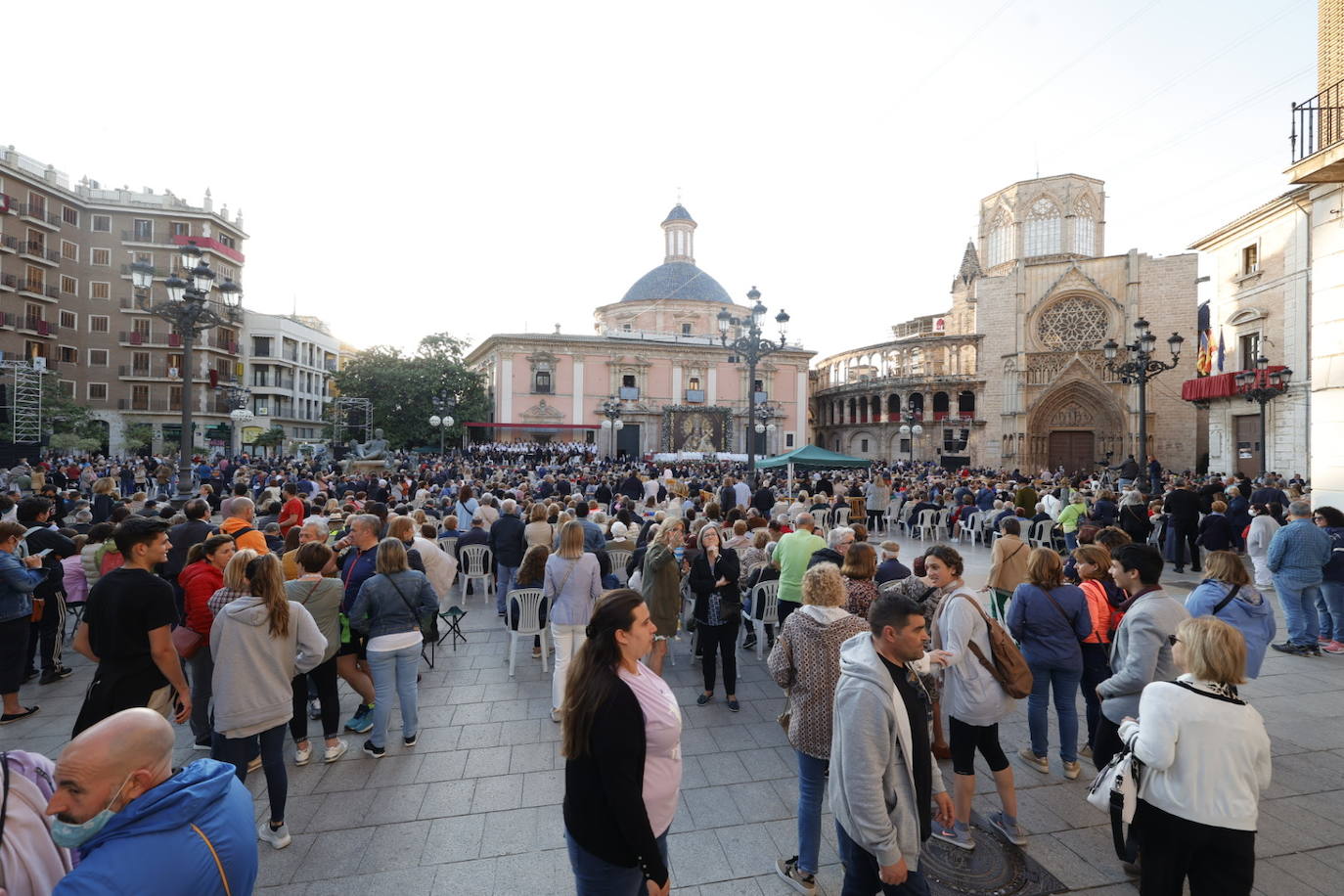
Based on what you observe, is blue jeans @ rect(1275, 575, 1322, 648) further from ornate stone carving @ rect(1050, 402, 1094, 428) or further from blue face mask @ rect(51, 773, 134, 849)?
ornate stone carving @ rect(1050, 402, 1094, 428)

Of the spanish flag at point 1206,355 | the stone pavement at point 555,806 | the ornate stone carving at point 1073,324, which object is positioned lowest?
the stone pavement at point 555,806

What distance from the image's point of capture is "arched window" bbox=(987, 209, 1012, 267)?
4188 cm

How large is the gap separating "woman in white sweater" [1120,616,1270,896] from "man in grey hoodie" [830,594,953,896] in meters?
0.85

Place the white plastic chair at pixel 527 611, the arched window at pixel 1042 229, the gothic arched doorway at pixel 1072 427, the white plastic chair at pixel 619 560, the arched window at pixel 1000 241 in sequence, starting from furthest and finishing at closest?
1. the arched window at pixel 1000 241
2. the arched window at pixel 1042 229
3. the gothic arched doorway at pixel 1072 427
4. the white plastic chair at pixel 619 560
5. the white plastic chair at pixel 527 611

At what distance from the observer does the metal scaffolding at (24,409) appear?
2564 cm

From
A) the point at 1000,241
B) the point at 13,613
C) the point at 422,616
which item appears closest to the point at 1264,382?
the point at 422,616

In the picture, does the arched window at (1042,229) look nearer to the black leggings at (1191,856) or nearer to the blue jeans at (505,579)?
the blue jeans at (505,579)

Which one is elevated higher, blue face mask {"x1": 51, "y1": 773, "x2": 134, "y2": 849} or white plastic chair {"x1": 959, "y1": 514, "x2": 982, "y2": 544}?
blue face mask {"x1": 51, "y1": 773, "x2": 134, "y2": 849}

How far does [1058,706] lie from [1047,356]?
127 feet

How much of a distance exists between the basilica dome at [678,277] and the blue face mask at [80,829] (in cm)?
4796

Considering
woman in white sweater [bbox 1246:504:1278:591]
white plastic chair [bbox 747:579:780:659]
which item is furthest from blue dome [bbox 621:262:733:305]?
white plastic chair [bbox 747:579:780:659]

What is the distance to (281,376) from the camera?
1800 inches

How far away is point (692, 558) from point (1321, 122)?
9311 millimetres

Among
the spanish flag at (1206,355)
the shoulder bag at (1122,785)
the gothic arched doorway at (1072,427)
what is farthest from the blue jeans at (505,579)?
the gothic arched doorway at (1072,427)
